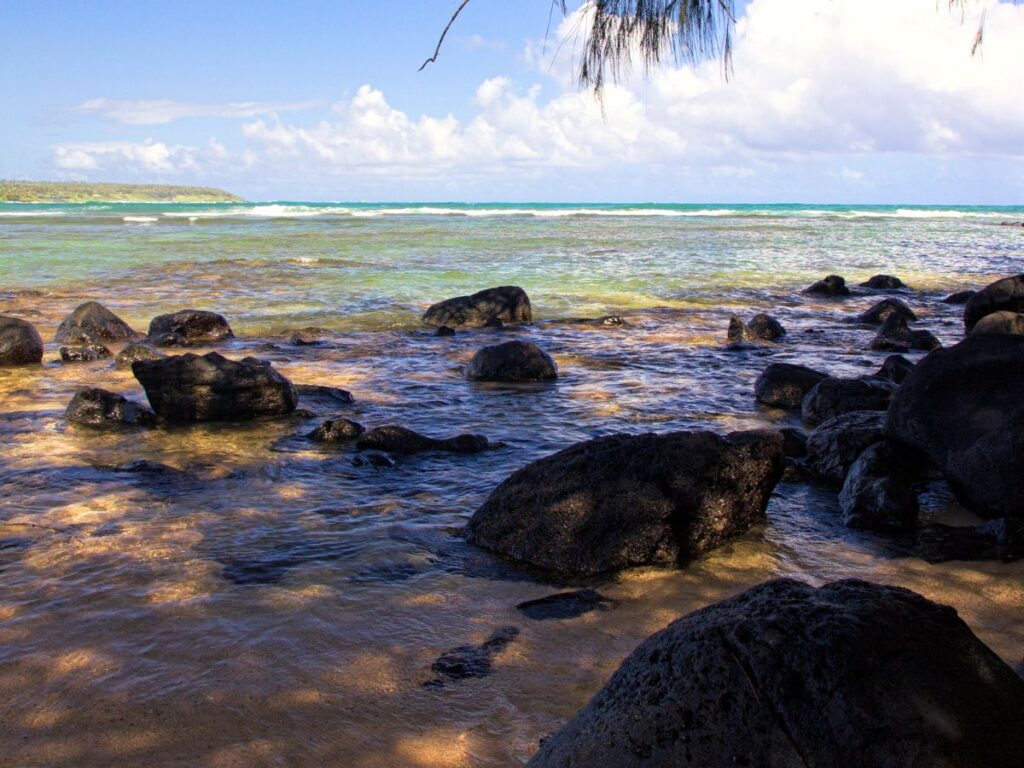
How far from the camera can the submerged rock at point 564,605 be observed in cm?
369

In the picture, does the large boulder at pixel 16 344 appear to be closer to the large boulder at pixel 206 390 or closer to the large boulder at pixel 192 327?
the large boulder at pixel 192 327

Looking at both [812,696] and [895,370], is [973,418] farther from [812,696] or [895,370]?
[895,370]

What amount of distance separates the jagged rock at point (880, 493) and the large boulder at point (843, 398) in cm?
172

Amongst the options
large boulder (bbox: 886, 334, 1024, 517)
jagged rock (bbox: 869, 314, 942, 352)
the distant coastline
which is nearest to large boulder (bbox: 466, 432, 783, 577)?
large boulder (bbox: 886, 334, 1024, 517)

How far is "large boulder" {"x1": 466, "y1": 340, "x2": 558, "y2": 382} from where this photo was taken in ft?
29.2

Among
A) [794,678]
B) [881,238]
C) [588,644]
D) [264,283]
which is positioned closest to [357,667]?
[588,644]

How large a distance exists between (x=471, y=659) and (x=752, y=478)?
206 centimetres

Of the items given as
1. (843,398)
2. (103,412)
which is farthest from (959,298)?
(103,412)

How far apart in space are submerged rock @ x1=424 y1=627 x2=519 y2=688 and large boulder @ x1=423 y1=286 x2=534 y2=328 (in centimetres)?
985

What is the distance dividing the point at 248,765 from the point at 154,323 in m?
10.5

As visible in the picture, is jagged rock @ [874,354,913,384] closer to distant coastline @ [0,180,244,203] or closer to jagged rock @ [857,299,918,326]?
jagged rock @ [857,299,918,326]

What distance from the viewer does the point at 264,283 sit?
18.9 m


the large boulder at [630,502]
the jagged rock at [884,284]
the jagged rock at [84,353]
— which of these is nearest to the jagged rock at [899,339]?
the large boulder at [630,502]

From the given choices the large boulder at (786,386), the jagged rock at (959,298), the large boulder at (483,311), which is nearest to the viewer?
the large boulder at (786,386)
